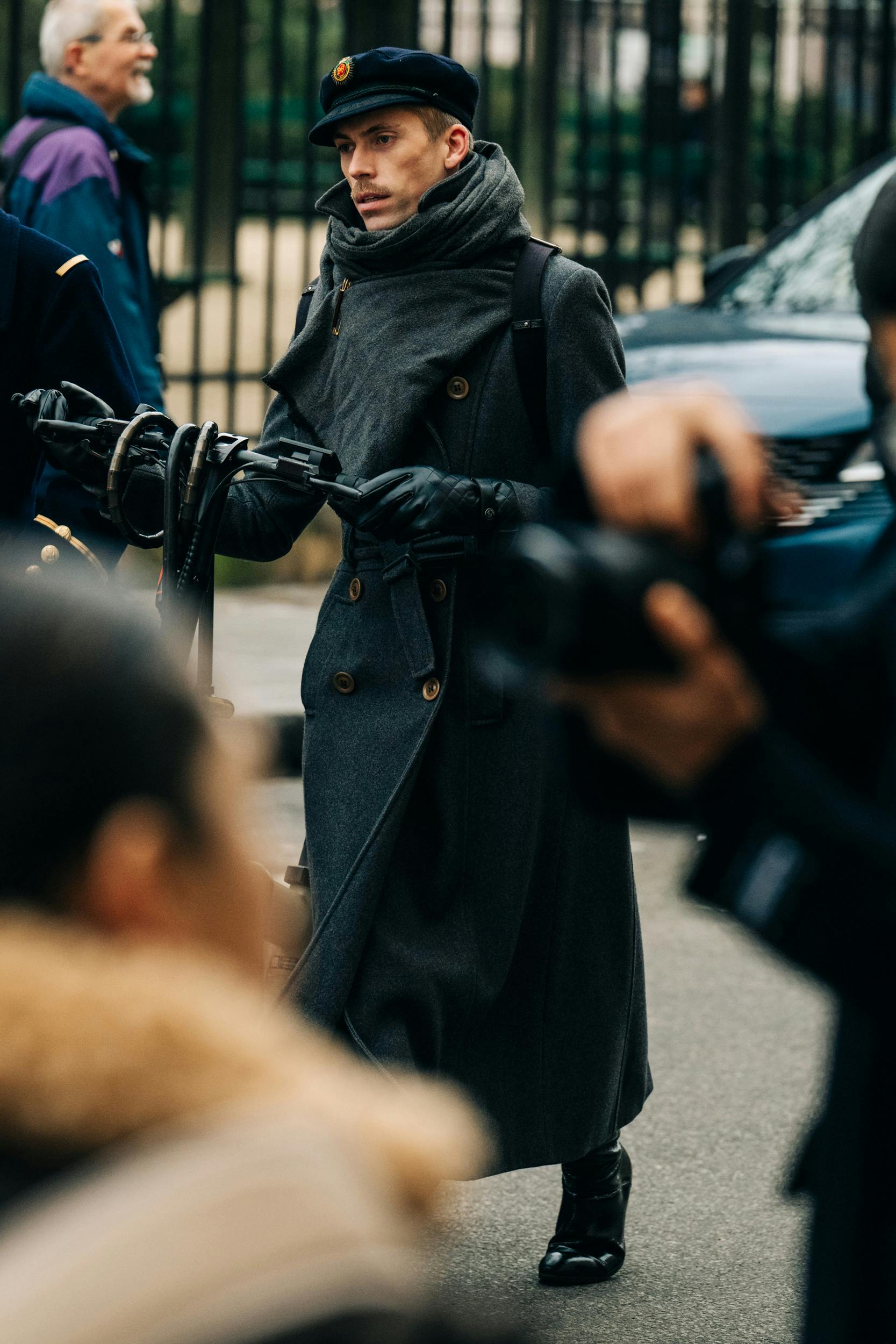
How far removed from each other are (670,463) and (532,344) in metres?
2.07

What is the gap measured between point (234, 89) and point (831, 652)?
29.1 feet

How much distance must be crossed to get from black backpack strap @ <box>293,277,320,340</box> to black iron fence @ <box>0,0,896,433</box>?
6117 mm

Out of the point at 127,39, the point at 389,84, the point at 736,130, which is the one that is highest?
the point at 389,84

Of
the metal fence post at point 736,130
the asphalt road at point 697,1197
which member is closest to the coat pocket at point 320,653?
the asphalt road at point 697,1197

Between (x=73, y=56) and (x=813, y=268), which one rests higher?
(x=73, y=56)

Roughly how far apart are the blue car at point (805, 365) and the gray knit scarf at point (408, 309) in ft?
7.22

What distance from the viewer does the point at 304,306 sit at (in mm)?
3613

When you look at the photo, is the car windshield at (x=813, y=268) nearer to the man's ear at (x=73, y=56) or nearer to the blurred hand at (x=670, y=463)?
the man's ear at (x=73, y=56)

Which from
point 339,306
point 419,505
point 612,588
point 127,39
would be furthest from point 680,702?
point 127,39

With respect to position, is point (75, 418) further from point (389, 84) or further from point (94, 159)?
point (94, 159)

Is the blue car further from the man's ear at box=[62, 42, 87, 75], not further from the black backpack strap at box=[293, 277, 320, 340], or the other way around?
the black backpack strap at box=[293, 277, 320, 340]

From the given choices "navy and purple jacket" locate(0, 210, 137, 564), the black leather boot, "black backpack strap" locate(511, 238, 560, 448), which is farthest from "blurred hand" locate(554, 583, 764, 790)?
"navy and purple jacket" locate(0, 210, 137, 564)

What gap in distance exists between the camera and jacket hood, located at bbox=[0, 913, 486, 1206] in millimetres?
989

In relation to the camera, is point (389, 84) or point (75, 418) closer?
point (75, 418)
